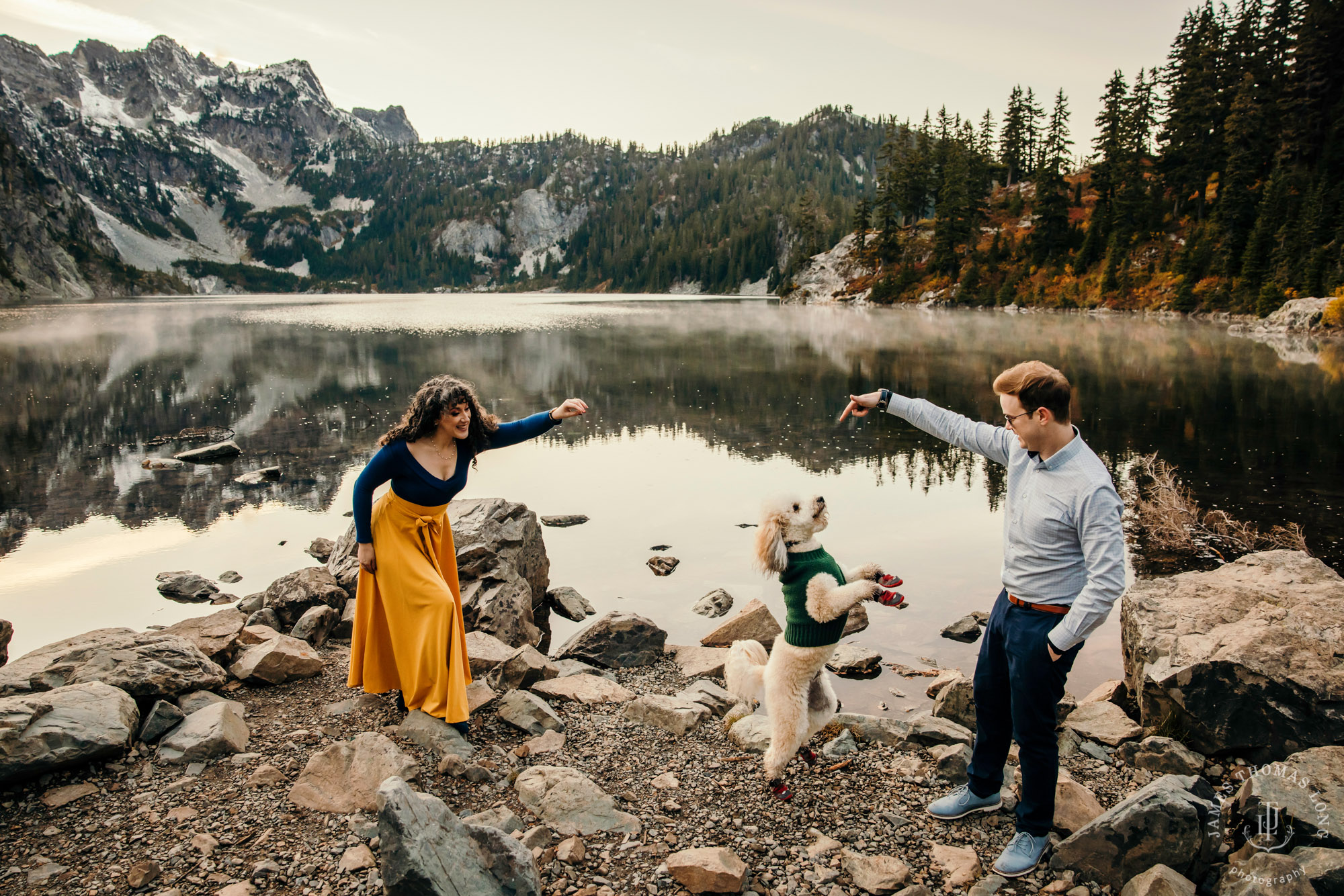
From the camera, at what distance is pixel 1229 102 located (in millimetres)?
65875

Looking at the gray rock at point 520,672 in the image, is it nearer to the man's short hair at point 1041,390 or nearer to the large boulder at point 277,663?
the large boulder at point 277,663

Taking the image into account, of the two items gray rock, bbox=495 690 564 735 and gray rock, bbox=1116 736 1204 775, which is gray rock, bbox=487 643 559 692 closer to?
gray rock, bbox=495 690 564 735

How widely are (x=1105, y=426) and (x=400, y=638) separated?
63.3 ft

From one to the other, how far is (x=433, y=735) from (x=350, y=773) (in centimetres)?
64

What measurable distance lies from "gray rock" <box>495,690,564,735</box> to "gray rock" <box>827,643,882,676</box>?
3.20m

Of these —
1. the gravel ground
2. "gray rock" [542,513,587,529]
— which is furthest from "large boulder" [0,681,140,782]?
"gray rock" [542,513,587,529]

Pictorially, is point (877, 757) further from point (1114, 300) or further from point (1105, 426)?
point (1114, 300)

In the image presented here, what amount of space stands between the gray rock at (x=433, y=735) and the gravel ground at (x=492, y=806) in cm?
7

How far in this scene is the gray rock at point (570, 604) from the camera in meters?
9.41

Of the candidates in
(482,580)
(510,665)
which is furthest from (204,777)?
(482,580)

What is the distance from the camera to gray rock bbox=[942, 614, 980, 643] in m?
8.30

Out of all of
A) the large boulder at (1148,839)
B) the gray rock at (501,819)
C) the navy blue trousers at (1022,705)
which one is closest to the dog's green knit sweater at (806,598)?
the navy blue trousers at (1022,705)

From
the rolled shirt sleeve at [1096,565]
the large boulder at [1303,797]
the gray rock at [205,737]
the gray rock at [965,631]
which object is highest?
the rolled shirt sleeve at [1096,565]

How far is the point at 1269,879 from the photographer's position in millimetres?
3482
